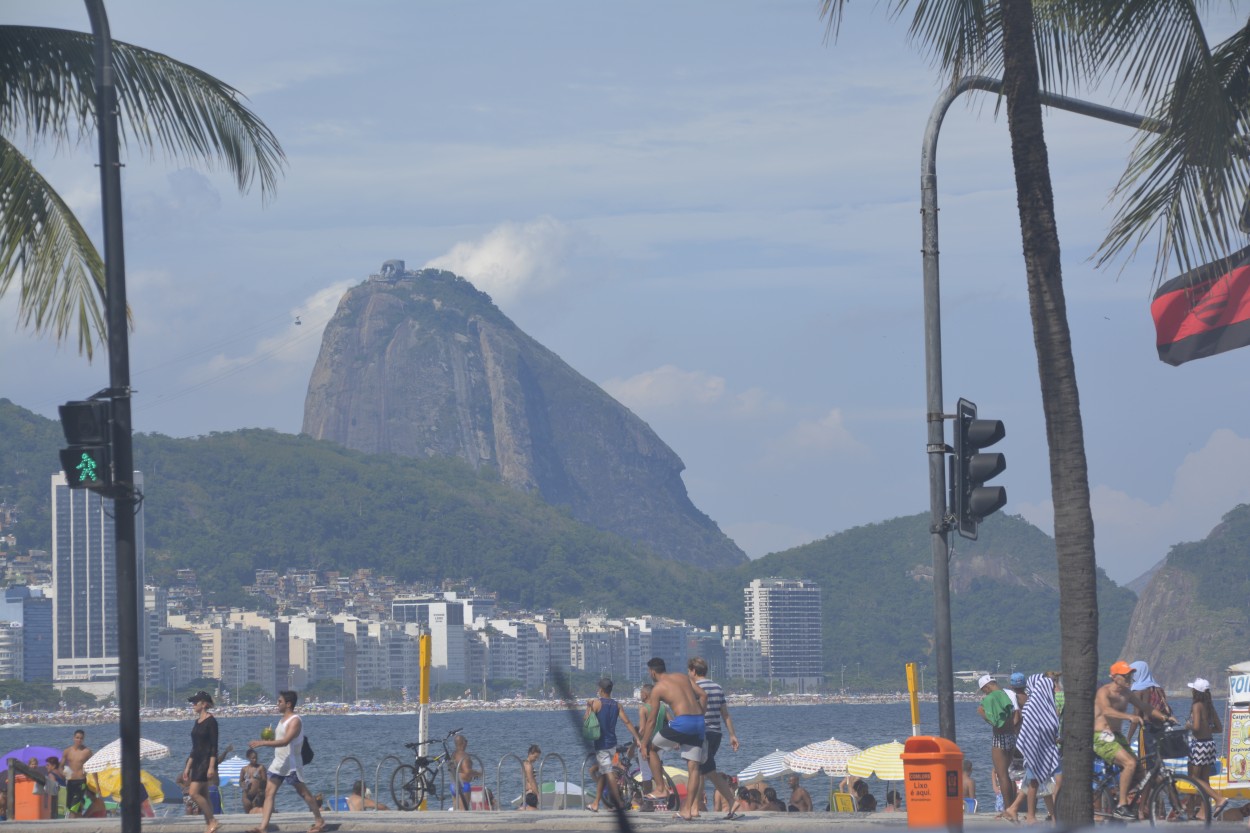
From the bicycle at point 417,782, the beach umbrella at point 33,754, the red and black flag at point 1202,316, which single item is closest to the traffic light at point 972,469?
the red and black flag at point 1202,316

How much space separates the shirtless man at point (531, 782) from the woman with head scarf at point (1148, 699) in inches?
266

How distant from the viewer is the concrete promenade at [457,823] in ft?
44.9

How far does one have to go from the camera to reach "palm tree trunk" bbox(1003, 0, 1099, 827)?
9781 mm

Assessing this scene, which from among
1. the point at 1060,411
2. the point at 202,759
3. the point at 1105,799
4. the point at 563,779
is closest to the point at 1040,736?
the point at 1105,799

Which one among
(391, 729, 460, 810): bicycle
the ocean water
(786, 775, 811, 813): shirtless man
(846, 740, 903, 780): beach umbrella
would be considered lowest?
the ocean water

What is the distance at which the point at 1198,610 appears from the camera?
179 metres

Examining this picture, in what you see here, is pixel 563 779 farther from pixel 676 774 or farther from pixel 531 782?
pixel 676 774

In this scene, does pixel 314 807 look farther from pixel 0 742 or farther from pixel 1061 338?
pixel 0 742

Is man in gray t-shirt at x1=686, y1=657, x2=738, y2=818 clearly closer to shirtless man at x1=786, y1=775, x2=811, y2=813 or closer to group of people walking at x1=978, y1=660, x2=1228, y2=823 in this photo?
group of people walking at x1=978, y1=660, x2=1228, y2=823

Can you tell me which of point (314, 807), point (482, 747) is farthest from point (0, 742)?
point (314, 807)

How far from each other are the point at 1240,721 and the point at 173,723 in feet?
575

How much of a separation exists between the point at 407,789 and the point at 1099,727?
9292 millimetres

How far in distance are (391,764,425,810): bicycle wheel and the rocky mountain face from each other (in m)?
157

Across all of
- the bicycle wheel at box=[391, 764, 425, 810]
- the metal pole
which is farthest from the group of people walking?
the bicycle wheel at box=[391, 764, 425, 810]
